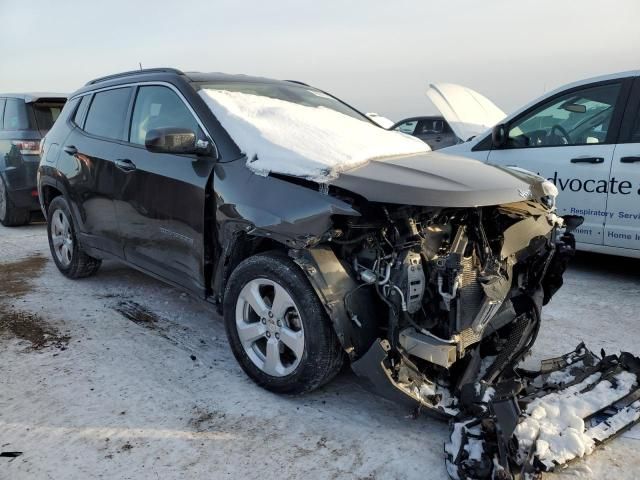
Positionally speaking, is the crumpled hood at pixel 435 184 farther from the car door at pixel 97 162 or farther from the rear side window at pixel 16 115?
the rear side window at pixel 16 115

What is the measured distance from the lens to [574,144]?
16.6 ft

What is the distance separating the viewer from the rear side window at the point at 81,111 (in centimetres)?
489

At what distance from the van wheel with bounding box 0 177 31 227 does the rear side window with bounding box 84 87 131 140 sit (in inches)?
155

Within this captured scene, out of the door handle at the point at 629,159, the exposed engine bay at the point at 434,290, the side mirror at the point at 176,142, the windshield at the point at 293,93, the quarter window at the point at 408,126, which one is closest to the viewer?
the exposed engine bay at the point at 434,290

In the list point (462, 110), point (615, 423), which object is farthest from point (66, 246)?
point (462, 110)

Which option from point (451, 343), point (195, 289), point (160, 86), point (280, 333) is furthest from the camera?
point (160, 86)

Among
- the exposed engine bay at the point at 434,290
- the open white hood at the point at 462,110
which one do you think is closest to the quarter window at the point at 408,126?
the open white hood at the point at 462,110

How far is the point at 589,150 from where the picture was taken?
4.93m

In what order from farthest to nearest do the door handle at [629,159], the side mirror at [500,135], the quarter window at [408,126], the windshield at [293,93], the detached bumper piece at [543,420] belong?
the quarter window at [408,126]
the side mirror at [500,135]
the door handle at [629,159]
the windshield at [293,93]
the detached bumper piece at [543,420]

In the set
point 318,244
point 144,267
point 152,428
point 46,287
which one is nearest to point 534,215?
point 318,244

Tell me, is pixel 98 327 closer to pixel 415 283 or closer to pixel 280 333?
pixel 280 333

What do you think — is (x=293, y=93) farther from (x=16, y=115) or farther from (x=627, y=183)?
(x=16, y=115)

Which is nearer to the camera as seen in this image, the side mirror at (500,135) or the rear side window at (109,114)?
the rear side window at (109,114)

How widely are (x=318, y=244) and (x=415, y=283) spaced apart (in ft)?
1.69
